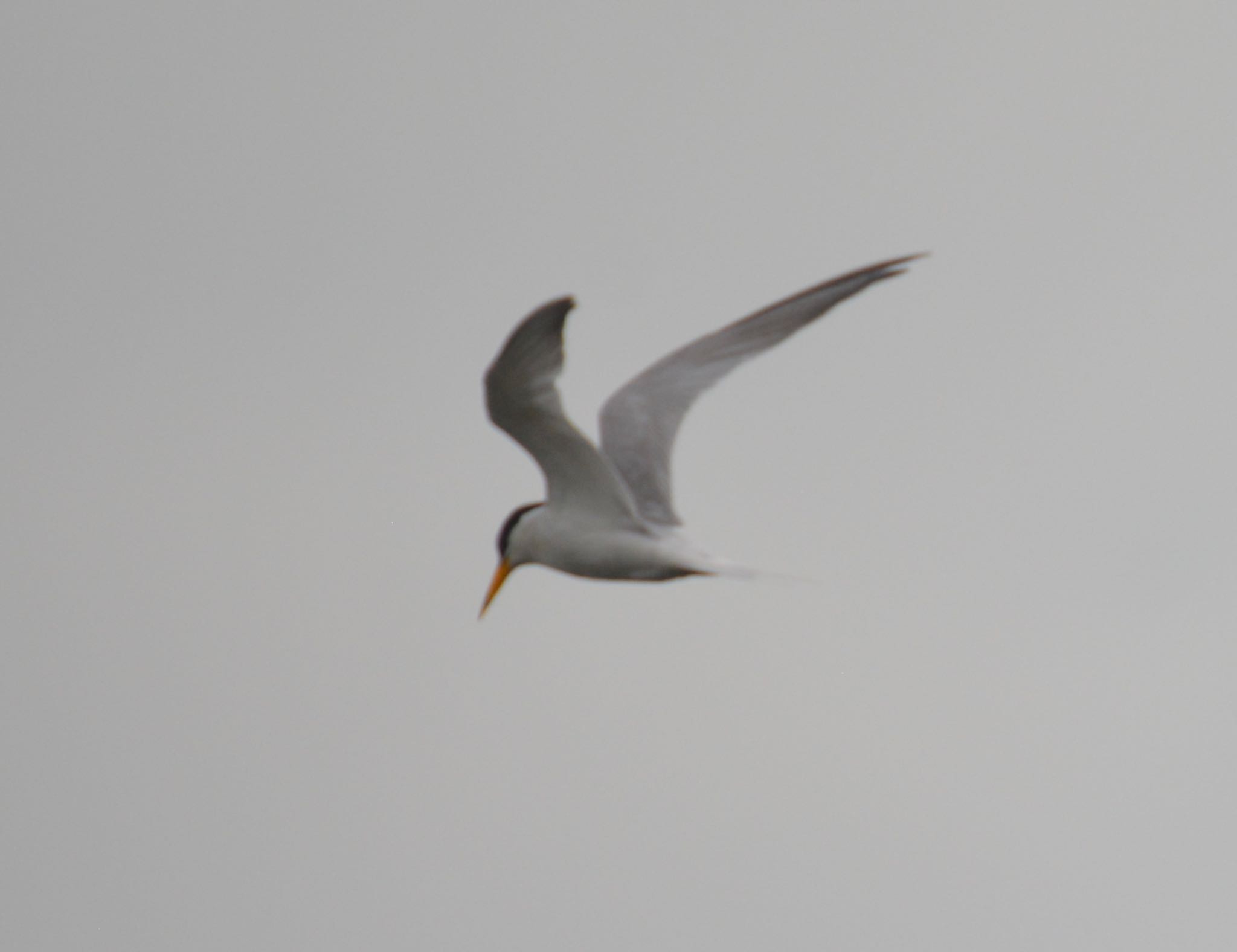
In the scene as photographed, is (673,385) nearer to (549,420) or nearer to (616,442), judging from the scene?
(616,442)

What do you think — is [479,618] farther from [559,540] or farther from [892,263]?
[892,263]

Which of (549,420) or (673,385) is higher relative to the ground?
(673,385)

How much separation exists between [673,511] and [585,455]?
129 cm

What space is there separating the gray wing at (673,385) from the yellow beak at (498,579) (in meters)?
0.98

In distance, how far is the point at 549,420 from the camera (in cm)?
1226

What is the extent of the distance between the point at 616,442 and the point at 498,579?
1.24 meters

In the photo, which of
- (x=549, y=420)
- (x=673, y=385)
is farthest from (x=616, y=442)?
(x=549, y=420)

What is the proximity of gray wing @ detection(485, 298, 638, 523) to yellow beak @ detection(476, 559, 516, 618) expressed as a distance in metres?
0.84

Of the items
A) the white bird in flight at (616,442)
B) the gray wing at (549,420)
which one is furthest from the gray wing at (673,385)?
the gray wing at (549,420)

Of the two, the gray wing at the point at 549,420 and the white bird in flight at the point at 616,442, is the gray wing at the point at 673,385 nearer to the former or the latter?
the white bird in flight at the point at 616,442

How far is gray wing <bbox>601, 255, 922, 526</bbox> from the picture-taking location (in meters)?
13.9

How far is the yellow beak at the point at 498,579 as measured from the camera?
1389 centimetres

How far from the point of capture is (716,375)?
14664 millimetres

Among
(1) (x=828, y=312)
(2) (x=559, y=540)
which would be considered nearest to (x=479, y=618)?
(2) (x=559, y=540)
